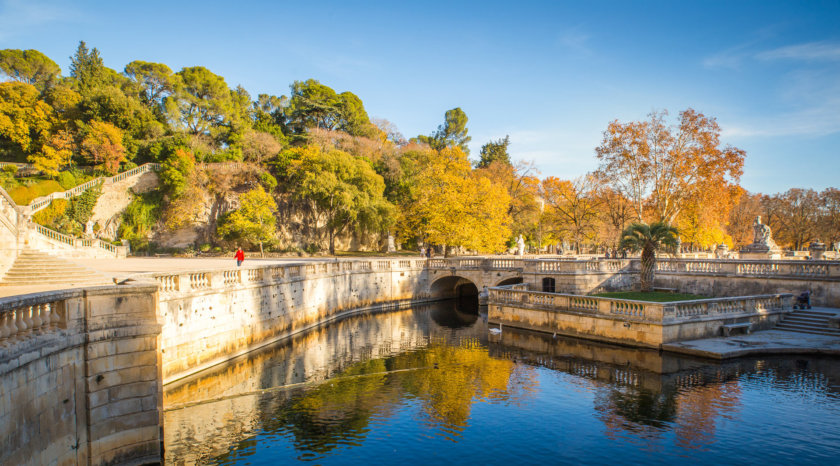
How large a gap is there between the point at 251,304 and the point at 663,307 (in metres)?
17.9

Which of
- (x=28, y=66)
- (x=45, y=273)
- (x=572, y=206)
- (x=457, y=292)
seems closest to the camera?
(x=45, y=273)

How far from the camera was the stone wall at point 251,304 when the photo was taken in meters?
16.9

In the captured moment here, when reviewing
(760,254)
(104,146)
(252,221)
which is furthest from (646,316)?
(104,146)

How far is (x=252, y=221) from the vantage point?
47188 millimetres

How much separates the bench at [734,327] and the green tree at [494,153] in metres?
53.0

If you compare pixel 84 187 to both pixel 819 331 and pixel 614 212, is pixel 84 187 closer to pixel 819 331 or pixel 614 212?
pixel 819 331

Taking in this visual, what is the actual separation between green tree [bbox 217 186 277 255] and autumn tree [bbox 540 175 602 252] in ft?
104

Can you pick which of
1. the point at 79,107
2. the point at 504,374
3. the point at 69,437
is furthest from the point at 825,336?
the point at 79,107

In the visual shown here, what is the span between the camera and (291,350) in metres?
22.2

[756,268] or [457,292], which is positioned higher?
[756,268]

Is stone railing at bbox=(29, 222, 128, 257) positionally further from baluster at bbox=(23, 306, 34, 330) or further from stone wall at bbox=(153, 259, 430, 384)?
baluster at bbox=(23, 306, 34, 330)

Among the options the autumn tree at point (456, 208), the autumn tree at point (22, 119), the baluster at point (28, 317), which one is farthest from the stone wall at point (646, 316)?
the autumn tree at point (22, 119)

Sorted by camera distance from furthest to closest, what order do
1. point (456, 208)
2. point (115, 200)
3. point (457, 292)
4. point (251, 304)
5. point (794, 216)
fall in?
1. point (794, 216)
2. point (115, 200)
3. point (456, 208)
4. point (457, 292)
5. point (251, 304)

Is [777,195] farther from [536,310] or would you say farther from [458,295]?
[536,310]
